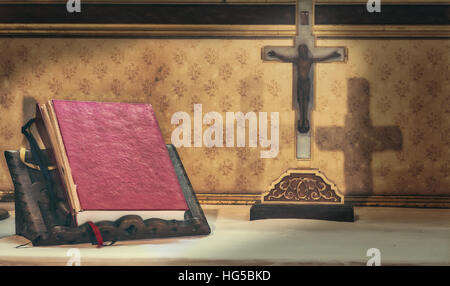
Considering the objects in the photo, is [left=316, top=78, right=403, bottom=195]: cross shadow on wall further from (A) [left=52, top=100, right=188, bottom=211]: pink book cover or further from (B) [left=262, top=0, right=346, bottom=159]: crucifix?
(A) [left=52, top=100, right=188, bottom=211]: pink book cover

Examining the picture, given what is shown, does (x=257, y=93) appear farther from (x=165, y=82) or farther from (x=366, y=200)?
(x=366, y=200)

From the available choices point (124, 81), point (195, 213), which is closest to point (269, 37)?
point (124, 81)

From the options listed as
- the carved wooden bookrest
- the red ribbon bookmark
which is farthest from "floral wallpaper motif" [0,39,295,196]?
the red ribbon bookmark

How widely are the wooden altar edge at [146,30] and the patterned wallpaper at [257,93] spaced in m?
0.04

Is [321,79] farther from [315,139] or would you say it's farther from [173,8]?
[173,8]

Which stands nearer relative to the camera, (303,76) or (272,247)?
(272,247)

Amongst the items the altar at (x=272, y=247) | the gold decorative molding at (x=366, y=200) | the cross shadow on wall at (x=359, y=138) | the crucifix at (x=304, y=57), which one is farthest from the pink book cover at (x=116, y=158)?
the cross shadow on wall at (x=359, y=138)

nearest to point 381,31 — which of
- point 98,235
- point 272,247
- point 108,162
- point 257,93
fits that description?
point 257,93

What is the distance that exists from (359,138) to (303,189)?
2.36 ft

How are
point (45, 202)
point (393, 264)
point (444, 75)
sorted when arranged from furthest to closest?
point (444, 75)
point (45, 202)
point (393, 264)

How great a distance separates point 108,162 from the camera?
2217 mm

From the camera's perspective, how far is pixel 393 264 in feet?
5.82

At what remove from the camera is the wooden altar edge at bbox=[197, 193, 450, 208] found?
323cm

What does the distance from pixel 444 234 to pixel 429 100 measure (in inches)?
45.6
